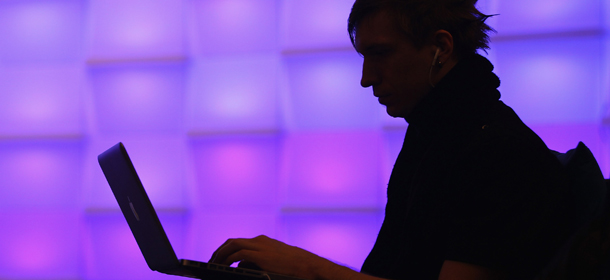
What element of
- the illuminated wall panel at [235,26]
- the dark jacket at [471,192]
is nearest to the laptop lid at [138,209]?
the dark jacket at [471,192]

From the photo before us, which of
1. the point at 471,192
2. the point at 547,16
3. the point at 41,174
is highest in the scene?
the point at 547,16

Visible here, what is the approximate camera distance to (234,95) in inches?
72.0

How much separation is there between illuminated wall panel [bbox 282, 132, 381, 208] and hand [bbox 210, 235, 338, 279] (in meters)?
0.94

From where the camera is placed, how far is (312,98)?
5.83 ft

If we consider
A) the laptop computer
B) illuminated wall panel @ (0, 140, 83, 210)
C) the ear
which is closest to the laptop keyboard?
the laptop computer

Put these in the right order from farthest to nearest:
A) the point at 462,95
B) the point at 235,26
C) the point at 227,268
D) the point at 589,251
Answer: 1. the point at 235,26
2. the point at 462,95
3. the point at 227,268
4. the point at 589,251

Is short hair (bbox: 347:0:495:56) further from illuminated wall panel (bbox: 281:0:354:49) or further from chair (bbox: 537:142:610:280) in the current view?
illuminated wall panel (bbox: 281:0:354:49)

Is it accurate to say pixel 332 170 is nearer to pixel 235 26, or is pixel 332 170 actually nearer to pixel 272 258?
pixel 235 26

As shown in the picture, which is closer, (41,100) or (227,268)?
(227,268)

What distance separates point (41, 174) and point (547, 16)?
195cm

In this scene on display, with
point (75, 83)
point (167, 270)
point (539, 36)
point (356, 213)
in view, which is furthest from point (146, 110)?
point (539, 36)

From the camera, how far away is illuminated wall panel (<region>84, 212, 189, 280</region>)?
1882mm

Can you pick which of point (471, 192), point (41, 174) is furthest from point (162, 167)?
point (471, 192)

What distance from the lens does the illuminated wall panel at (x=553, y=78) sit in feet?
5.26
